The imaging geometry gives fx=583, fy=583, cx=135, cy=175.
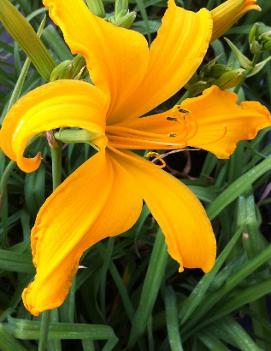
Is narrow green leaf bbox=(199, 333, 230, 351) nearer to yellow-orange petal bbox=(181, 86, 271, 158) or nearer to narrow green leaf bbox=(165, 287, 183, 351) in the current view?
narrow green leaf bbox=(165, 287, 183, 351)

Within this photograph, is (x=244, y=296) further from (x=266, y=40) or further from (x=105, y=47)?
(x=105, y=47)

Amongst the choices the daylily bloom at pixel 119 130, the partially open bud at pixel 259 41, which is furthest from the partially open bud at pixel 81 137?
the partially open bud at pixel 259 41

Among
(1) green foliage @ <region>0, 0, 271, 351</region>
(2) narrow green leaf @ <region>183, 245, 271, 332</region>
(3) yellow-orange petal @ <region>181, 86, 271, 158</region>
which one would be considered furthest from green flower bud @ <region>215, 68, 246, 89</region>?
(2) narrow green leaf @ <region>183, 245, 271, 332</region>

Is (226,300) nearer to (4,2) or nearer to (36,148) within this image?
(36,148)

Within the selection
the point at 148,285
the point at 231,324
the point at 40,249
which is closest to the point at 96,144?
the point at 40,249

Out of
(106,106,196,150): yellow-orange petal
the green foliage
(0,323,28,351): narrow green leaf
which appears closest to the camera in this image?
(106,106,196,150): yellow-orange petal

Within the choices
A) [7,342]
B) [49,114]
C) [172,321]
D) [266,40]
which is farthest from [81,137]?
[172,321]
